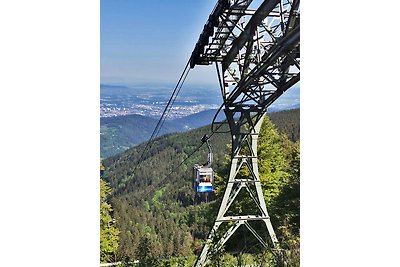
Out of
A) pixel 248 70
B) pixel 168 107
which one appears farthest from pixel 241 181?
pixel 168 107

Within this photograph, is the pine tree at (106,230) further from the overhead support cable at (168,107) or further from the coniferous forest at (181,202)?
the overhead support cable at (168,107)

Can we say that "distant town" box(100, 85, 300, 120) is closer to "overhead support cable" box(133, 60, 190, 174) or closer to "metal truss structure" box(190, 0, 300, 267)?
"overhead support cable" box(133, 60, 190, 174)

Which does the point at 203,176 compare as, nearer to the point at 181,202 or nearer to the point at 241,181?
the point at 181,202

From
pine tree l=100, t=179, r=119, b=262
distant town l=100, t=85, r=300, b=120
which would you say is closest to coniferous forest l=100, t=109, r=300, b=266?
pine tree l=100, t=179, r=119, b=262
